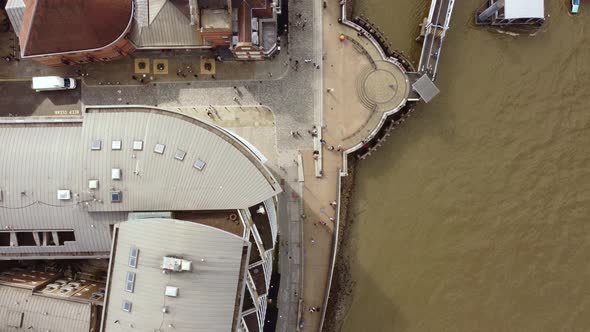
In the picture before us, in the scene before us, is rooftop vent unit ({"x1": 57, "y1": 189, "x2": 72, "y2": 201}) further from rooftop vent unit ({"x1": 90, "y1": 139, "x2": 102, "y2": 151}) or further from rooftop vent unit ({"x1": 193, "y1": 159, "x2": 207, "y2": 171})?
rooftop vent unit ({"x1": 193, "y1": 159, "x2": 207, "y2": 171})

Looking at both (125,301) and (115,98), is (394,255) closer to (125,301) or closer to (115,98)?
(125,301)

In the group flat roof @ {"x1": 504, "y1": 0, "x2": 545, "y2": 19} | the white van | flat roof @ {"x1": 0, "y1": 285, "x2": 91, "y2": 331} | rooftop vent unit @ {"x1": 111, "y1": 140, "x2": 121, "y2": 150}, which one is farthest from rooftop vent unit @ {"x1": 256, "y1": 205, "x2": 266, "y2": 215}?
flat roof @ {"x1": 504, "y1": 0, "x2": 545, "y2": 19}

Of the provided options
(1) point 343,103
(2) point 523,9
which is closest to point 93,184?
(1) point 343,103

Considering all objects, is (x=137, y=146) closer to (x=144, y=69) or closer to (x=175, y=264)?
(x=175, y=264)

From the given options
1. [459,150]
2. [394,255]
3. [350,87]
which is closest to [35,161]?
[350,87]

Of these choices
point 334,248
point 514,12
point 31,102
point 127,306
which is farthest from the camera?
point 334,248

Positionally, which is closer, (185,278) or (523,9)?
(185,278)
